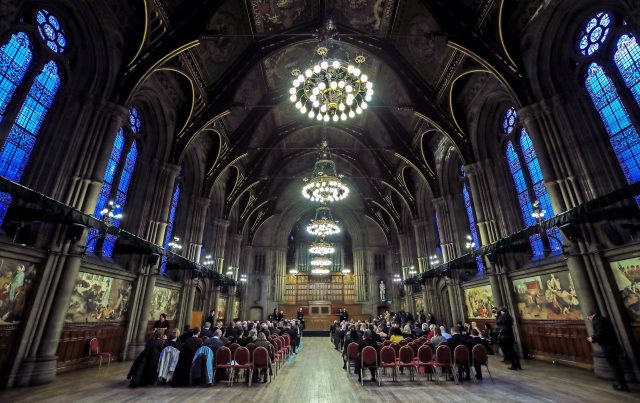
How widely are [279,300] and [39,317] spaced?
22.9 m

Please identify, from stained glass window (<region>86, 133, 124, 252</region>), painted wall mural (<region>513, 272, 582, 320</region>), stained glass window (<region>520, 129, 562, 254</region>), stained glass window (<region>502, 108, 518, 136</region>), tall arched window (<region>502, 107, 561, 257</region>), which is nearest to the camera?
painted wall mural (<region>513, 272, 582, 320</region>)

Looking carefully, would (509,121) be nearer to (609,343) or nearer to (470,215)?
(470,215)

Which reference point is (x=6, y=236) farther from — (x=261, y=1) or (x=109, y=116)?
(x=261, y=1)

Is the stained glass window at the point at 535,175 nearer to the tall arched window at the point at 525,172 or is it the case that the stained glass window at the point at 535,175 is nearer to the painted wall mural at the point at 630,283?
the tall arched window at the point at 525,172

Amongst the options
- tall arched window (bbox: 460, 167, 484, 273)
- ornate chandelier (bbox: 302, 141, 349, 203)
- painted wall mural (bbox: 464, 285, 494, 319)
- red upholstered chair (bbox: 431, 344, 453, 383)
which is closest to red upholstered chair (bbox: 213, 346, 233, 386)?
red upholstered chair (bbox: 431, 344, 453, 383)

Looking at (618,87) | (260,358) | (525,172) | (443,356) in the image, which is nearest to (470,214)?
(525,172)

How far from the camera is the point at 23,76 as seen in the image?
27.0 feet

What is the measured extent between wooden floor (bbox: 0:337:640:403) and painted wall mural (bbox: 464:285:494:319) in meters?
5.00

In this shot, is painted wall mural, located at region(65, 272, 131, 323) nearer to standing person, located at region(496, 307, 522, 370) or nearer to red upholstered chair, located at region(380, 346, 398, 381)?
red upholstered chair, located at region(380, 346, 398, 381)

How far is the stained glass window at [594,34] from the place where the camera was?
8.87 metres

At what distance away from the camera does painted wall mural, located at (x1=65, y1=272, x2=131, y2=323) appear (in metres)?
9.42

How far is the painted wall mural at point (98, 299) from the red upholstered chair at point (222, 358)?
5.54m

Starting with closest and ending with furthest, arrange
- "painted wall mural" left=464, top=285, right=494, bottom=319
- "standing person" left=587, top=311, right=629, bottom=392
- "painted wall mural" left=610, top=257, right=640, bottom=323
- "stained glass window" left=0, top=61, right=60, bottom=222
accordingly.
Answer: "standing person" left=587, top=311, right=629, bottom=392, "painted wall mural" left=610, top=257, right=640, bottom=323, "stained glass window" left=0, top=61, right=60, bottom=222, "painted wall mural" left=464, top=285, right=494, bottom=319

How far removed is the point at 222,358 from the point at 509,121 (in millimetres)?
14757
